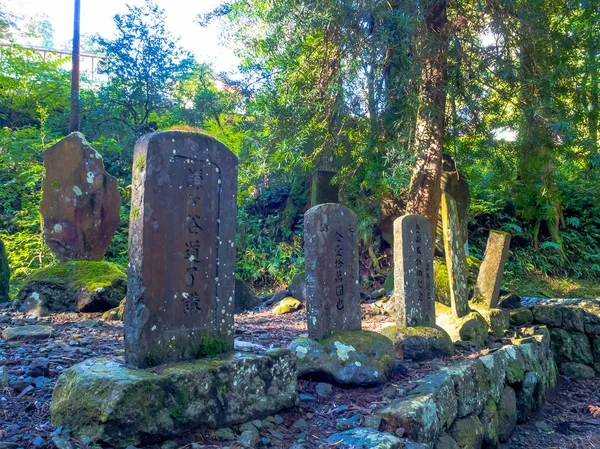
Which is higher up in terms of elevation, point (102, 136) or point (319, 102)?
point (102, 136)

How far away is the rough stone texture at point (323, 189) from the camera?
9672mm

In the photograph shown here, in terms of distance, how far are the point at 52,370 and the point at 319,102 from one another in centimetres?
609

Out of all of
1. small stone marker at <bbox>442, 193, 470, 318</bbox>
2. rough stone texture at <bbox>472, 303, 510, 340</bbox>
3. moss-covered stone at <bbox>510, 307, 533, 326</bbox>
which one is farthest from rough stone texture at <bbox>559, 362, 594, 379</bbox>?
small stone marker at <bbox>442, 193, 470, 318</bbox>

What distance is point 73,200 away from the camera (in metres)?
7.59

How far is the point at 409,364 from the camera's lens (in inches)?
197

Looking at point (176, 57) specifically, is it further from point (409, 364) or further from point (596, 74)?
point (409, 364)

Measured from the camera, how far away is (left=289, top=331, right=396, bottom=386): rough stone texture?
4148 millimetres

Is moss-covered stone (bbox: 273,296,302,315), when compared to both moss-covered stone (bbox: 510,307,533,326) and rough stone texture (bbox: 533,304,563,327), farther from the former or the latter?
rough stone texture (bbox: 533,304,563,327)

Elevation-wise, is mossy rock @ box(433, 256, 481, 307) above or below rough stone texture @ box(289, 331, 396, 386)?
above

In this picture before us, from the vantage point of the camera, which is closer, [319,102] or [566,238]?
[319,102]

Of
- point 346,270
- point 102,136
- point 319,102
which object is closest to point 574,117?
point 319,102

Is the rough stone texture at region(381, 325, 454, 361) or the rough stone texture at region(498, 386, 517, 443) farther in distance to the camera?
the rough stone texture at region(381, 325, 454, 361)

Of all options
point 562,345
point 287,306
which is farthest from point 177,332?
point 562,345

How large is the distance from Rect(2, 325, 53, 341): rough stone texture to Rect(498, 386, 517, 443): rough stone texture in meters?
4.90
